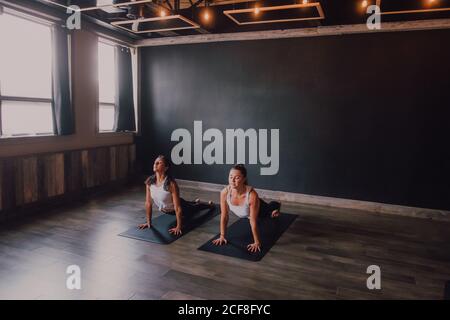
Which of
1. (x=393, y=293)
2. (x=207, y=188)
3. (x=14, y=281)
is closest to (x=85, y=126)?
(x=207, y=188)

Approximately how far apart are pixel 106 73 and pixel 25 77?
5.54ft

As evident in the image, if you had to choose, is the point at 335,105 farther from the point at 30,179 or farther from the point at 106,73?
the point at 30,179

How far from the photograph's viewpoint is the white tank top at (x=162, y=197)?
3.98 metres

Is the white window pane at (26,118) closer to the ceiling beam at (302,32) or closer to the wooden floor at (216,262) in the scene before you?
the wooden floor at (216,262)

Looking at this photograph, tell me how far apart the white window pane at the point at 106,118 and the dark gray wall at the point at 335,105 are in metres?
1.12

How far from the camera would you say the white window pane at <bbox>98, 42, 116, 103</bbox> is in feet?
19.9

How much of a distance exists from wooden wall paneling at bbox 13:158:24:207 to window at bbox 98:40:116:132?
1.77 m

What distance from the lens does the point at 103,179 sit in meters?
5.97

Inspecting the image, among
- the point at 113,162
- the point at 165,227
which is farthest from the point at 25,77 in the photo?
the point at 165,227

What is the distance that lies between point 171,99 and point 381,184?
3.97 metres

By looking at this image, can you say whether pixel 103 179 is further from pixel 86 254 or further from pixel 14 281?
pixel 14 281

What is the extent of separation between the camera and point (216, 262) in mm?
3268

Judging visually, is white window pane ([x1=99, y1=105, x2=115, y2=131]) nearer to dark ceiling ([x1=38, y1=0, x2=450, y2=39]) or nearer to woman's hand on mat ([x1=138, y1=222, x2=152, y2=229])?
dark ceiling ([x1=38, y1=0, x2=450, y2=39])

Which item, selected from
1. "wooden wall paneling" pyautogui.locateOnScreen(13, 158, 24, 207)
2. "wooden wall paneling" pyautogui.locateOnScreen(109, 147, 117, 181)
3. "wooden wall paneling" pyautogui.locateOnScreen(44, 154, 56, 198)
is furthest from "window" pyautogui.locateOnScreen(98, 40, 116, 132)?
"wooden wall paneling" pyautogui.locateOnScreen(13, 158, 24, 207)
